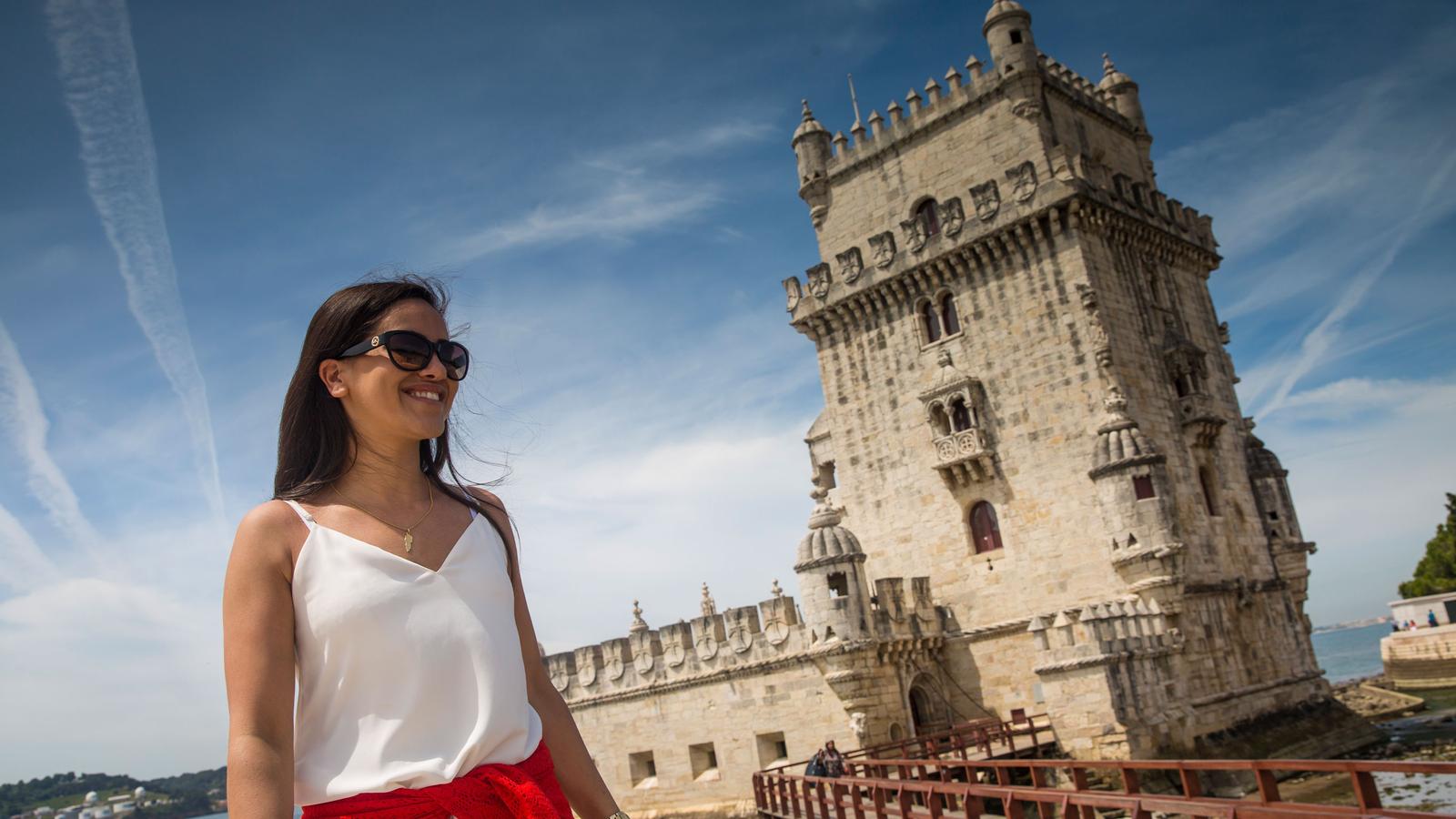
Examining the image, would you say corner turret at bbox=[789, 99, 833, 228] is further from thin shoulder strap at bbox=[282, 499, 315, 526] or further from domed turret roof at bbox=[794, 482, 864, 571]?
thin shoulder strap at bbox=[282, 499, 315, 526]

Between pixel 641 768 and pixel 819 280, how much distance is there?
12.4 metres

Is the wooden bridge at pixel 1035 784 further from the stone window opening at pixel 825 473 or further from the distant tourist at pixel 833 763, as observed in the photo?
the stone window opening at pixel 825 473

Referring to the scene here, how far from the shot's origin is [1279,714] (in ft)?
73.4

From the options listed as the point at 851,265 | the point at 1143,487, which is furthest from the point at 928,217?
the point at 1143,487

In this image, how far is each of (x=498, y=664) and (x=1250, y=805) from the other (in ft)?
23.5

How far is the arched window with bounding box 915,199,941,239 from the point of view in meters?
→ 24.2

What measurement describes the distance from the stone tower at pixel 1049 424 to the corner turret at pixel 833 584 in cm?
10

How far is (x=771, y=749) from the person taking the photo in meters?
22.3

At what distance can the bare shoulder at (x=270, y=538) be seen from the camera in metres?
2.34

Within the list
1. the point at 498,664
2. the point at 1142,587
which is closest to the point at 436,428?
the point at 498,664

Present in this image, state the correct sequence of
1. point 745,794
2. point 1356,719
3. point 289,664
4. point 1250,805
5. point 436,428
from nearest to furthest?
point 289,664 < point 436,428 < point 1250,805 < point 745,794 < point 1356,719

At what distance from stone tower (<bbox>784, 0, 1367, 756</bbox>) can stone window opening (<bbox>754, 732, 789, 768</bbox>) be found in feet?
8.85

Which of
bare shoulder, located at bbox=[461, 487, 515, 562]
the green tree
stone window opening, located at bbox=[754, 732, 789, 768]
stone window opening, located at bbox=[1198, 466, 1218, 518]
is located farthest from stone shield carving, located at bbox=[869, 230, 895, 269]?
the green tree

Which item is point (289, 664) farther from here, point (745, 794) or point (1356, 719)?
point (1356, 719)
